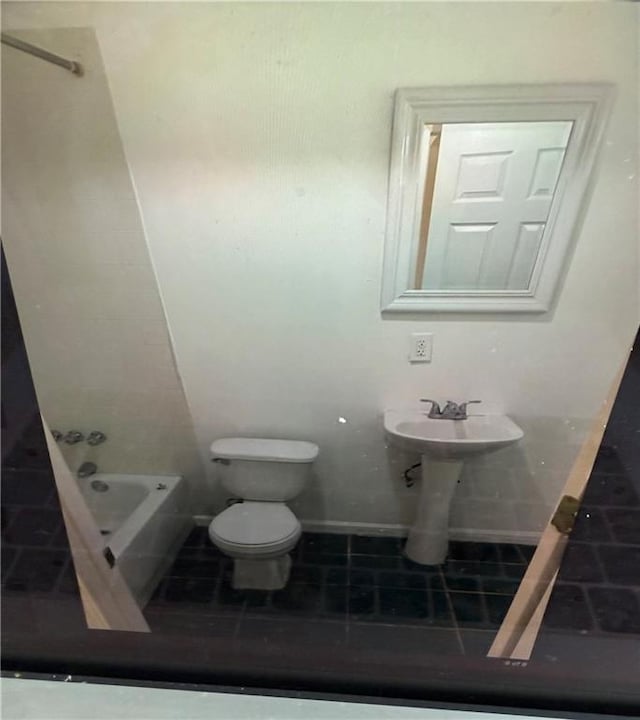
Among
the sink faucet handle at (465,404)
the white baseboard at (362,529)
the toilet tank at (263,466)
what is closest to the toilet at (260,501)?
the toilet tank at (263,466)

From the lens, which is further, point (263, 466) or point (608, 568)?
point (263, 466)

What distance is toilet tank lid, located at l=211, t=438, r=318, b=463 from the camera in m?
1.57

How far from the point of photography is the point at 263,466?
5.20 feet

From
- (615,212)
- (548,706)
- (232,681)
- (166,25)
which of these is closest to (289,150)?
(166,25)

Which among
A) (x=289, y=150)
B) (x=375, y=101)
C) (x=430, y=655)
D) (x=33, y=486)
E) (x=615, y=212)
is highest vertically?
(x=375, y=101)

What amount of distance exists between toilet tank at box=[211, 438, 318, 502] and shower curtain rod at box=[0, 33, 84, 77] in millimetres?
1365

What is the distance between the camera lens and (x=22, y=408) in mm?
715

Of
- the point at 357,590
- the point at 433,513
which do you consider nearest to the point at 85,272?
the point at 357,590

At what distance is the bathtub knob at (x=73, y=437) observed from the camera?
1294 mm

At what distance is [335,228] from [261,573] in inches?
51.0

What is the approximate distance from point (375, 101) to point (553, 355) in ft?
3.51

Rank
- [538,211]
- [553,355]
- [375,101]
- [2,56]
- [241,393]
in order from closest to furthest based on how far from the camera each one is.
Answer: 1. [2,56]
2. [375,101]
3. [538,211]
4. [553,355]
5. [241,393]

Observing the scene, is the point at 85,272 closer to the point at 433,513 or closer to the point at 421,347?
the point at 421,347

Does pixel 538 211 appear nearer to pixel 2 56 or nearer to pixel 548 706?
pixel 548 706
